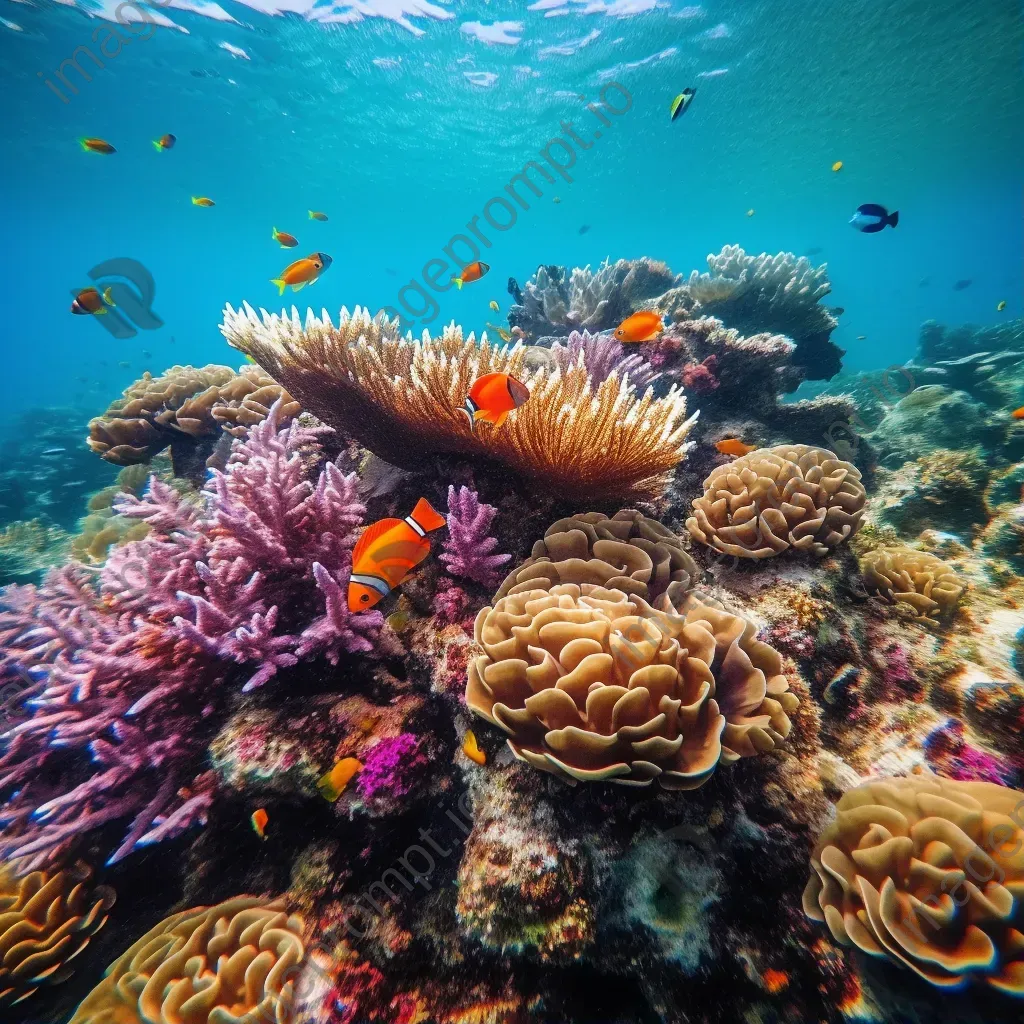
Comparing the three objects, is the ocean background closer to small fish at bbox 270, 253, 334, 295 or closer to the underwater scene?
small fish at bbox 270, 253, 334, 295

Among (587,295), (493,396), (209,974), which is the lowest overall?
(209,974)

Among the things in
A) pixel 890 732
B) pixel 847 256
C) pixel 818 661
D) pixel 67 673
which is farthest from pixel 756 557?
pixel 847 256

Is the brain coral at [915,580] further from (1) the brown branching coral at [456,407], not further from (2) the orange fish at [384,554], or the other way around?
(2) the orange fish at [384,554]

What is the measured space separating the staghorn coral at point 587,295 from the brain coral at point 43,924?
8.06m

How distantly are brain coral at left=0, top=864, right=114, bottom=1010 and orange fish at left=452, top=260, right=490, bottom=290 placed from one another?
6.85 metres

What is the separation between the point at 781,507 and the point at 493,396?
187 centimetres


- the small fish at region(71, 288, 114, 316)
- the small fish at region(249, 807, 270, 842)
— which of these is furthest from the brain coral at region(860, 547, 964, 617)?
the small fish at region(71, 288, 114, 316)

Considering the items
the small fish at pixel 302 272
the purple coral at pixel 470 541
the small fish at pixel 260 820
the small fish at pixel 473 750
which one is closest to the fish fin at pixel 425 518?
the purple coral at pixel 470 541

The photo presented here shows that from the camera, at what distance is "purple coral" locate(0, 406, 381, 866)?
93.8 inches

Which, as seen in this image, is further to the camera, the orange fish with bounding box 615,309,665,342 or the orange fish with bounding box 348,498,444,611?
the orange fish with bounding box 615,309,665,342

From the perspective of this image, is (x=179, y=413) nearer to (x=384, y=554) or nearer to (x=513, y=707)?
(x=384, y=554)

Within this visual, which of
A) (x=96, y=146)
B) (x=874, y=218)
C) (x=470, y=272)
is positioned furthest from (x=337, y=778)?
(x=96, y=146)

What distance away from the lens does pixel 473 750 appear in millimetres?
2119

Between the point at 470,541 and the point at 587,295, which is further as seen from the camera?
the point at 587,295
